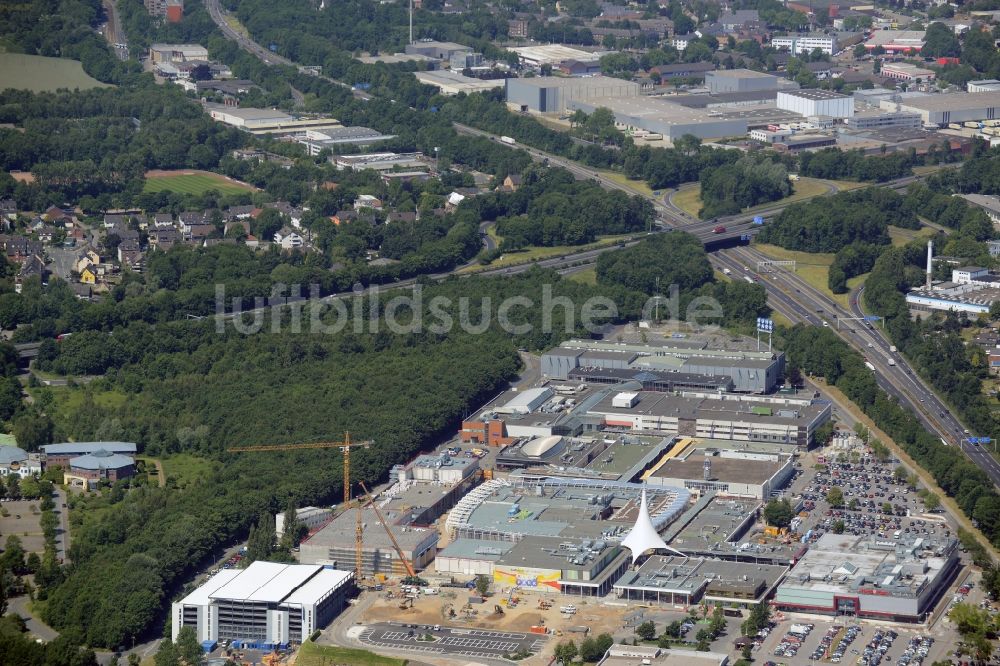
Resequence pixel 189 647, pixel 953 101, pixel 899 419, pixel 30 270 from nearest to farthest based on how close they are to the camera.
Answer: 1. pixel 189 647
2. pixel 899 419
3. pixel 30 270
4. pixel 953 101

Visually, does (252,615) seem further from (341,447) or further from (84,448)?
(84,448)

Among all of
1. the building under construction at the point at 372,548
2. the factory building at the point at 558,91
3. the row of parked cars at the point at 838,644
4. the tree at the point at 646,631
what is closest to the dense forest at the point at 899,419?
the row of parked cars at the point at 838,644

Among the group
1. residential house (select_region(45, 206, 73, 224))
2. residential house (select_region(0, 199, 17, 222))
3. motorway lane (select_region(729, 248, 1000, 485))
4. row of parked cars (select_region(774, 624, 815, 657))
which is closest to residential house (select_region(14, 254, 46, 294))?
residential house (select_region(45, 206, 73, 224))

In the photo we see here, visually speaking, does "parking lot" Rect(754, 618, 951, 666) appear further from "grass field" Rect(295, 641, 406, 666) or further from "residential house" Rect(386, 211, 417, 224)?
"residential house" Rect(386, 211, 417, 224)

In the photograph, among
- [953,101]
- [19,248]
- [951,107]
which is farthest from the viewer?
[953,101]

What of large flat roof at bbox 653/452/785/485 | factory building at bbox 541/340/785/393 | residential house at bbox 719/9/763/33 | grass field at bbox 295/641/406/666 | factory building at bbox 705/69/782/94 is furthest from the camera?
residential house at bbox 719/9/763/33

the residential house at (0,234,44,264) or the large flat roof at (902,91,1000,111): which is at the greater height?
the large flat roof at (902,91,1000,111)

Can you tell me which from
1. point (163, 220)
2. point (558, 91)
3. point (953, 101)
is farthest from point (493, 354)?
point (953, 101)
